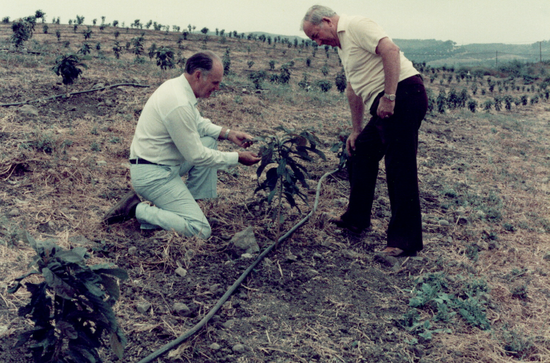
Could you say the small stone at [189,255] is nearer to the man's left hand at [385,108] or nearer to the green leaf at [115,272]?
the green leaf at [115,272]

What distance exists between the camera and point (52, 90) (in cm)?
741

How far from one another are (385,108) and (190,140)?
1339mm

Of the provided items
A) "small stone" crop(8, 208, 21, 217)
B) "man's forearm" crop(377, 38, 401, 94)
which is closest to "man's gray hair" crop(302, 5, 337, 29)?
"man's forearm" crop(377, 38, 401, 94)

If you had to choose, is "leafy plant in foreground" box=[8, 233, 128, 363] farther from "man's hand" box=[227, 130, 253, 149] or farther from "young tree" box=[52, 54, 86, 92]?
"young tree" box=[52, 54, 86, 92]

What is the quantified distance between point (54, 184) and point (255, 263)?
7.02 feet

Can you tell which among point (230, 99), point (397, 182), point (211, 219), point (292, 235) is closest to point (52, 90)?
point (230, 99)

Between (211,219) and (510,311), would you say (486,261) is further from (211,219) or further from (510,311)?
(211,219)

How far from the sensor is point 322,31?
3.10 m

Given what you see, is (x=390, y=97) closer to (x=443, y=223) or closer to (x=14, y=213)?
(x=443, y=223)

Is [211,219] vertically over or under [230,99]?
under

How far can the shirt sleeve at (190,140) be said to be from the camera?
306 centimetres

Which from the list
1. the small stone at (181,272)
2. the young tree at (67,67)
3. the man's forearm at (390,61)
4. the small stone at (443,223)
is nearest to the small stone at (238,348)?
the small stone at (181,272)

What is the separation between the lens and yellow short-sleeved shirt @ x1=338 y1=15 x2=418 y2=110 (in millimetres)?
2959

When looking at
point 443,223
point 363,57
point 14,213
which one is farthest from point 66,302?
point 443,223
